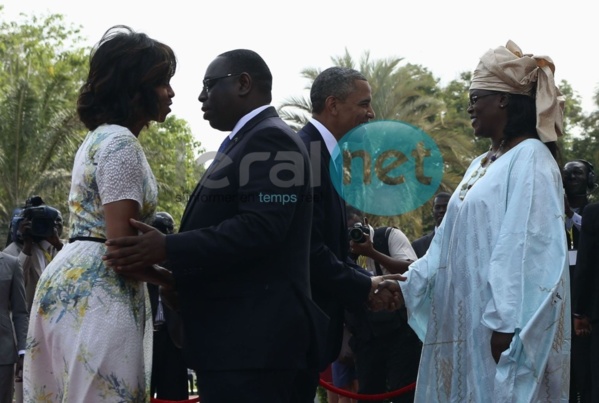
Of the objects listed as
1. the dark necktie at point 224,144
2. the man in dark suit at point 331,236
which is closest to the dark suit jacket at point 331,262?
the man in dark suit at point 331,236

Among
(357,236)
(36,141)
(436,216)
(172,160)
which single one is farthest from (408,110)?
(357,236)

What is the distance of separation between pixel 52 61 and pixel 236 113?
1458 inches

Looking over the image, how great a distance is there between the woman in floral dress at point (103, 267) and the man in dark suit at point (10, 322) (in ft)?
15.2

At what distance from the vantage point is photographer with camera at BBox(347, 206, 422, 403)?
29.5ft

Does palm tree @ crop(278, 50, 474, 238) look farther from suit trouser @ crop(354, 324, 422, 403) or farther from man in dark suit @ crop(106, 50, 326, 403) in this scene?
man in dark suit @ crop(106, 50, 326, 403)

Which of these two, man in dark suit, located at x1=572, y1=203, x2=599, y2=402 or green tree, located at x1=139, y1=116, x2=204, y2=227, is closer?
man in dark suit, located at x1=572, y1=203, x2=599, y2=402

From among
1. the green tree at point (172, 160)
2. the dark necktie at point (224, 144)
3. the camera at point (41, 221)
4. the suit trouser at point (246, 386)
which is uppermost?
the green tree at point (172, 160)

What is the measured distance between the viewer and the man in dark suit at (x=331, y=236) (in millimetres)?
5441

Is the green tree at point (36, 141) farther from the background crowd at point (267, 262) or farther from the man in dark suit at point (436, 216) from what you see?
the background crowd at point (267, 262)

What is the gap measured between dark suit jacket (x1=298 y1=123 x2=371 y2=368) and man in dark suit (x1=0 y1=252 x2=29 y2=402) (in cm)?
407

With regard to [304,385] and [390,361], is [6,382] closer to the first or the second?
[390,361]

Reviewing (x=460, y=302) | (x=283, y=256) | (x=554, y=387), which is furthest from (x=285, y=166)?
(x=554, y=387)

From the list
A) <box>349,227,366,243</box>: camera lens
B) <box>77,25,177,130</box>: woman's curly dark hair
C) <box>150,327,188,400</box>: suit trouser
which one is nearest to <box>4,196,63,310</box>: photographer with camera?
<box>150,327,188,400</box>: suit trouser

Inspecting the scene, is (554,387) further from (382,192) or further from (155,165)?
(155,165)
